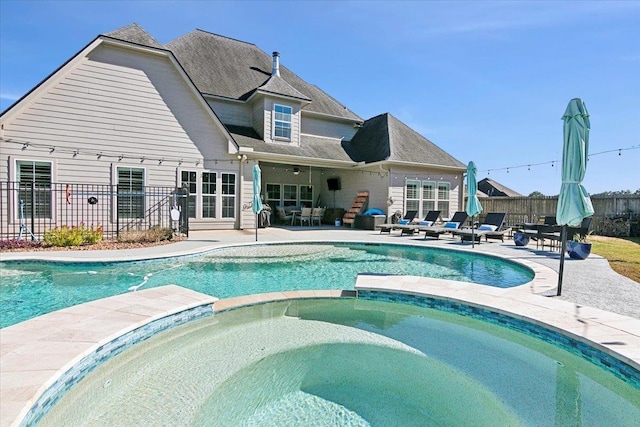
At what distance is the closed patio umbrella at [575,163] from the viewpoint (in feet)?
17.9

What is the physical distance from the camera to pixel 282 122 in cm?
1630

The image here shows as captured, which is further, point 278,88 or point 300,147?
point 300,147

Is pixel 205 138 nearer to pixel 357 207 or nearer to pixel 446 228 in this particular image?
pixel 357 207

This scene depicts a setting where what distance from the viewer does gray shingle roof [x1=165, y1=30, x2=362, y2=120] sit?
16.4 meters

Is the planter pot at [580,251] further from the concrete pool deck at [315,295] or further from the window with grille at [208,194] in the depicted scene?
the window with grille at [208,194]

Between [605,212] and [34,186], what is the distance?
943 inches

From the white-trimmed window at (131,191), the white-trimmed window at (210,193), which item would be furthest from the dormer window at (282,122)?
the white-trimmed window at (131,191)

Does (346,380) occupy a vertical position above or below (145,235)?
below

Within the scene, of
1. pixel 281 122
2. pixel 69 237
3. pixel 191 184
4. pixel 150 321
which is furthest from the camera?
pixel 281 122

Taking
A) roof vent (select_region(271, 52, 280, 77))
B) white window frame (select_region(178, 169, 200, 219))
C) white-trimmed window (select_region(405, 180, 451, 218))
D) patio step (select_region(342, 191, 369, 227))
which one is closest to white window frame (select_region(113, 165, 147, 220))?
white window frame (select_region(178, 169, 200, 219))

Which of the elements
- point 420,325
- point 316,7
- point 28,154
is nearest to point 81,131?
point 28,154

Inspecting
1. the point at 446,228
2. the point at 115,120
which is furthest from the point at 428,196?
the point at 115,120

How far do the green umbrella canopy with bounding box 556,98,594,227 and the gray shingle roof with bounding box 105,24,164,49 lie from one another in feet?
43.0

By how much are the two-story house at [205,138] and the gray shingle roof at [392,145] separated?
9 centimetres
